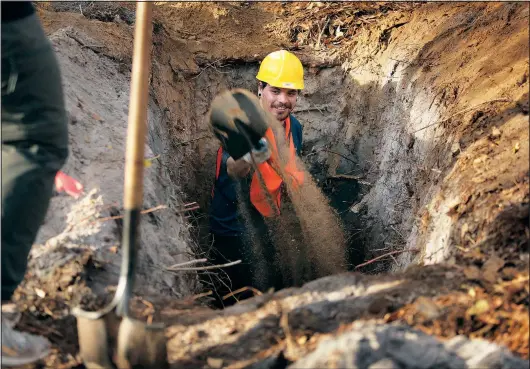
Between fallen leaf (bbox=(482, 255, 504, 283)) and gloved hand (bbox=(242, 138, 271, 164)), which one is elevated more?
gloved hand (bbox=(242, 138, 271, 164))

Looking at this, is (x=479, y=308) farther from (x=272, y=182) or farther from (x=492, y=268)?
(x=272, y=182)

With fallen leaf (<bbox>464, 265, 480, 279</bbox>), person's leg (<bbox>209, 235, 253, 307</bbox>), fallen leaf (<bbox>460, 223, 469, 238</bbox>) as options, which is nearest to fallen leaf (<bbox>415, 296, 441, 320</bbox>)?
fallen leaf (<bbox>464, 265, 480, 279</bbox>)

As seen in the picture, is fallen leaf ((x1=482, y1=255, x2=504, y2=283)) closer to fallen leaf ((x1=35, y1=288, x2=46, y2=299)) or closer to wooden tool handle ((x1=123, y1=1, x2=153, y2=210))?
wooden tool handle ((x1=123, y1=1, x2=153, y2=210))

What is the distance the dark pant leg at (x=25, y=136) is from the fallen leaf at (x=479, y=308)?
198cm

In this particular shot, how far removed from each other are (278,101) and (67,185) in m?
2.32

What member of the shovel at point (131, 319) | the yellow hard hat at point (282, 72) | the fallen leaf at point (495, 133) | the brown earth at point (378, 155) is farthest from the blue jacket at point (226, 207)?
the shovel at point (131, 319)

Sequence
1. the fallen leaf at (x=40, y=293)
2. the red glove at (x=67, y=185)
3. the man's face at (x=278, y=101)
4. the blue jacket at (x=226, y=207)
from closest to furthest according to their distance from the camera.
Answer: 1. the fallen leaf at (x=40, y=293)
2. the red glove at (x=67, y=185)
3. the blue jacket at (x=226, y=207)
4. the man's face at (x=278, y=101)

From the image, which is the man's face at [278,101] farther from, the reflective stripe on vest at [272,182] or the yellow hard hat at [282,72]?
the reflective stripe on vest at [272,182]

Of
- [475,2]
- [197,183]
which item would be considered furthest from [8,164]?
[475,2]

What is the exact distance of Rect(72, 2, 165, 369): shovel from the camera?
225 cm

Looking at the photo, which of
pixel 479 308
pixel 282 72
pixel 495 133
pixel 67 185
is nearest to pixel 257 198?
pixel 282 72

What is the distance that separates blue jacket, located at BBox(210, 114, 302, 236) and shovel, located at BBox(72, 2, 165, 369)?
252 centimetres

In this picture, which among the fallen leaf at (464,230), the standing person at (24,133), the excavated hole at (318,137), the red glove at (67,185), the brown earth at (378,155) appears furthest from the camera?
the excavated hole at (318,137)

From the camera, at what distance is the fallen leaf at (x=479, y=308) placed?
2.26 m
